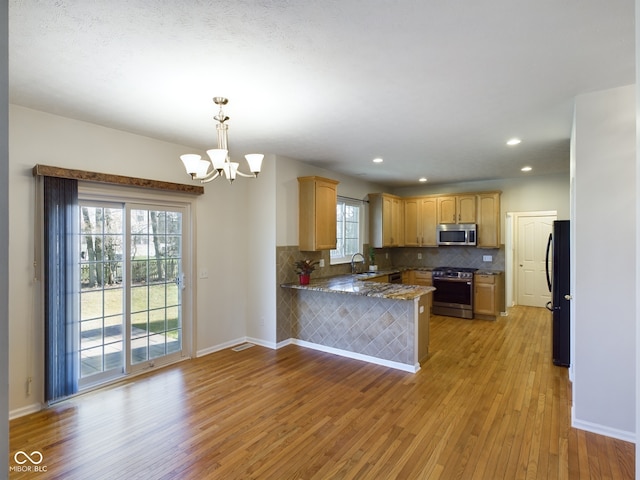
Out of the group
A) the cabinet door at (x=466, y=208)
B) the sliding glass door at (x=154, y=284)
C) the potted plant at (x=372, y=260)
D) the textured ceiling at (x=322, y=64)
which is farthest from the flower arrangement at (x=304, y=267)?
the cabinet door at (x=466, y=208)

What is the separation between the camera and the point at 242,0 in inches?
63.9

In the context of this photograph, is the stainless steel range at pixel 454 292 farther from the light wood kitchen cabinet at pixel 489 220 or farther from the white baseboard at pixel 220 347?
the white baseboard at pixel 220 347

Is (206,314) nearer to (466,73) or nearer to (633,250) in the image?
(466,73)

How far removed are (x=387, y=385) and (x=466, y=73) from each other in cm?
293

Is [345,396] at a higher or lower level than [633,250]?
lower

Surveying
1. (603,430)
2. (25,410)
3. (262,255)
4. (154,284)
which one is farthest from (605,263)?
(25,410)

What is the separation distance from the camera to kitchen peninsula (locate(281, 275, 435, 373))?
3.95 m

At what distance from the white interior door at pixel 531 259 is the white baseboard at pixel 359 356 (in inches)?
189

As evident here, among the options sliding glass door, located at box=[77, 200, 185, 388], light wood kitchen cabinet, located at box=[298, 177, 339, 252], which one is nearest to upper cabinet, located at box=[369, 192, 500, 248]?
light wood kitchen cabinet, located at box=[298, 177, 339, 252]

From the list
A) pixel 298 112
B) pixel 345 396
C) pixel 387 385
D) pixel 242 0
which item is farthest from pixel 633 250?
pixel 242 0

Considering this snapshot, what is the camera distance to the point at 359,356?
433 centimetres

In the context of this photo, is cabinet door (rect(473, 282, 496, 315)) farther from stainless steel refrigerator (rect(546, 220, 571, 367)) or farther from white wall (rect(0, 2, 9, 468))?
white wall (rect(0, 2, 9, 468))

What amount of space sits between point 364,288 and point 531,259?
4.94 meters

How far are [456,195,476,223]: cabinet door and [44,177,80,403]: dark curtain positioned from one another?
6187 millimetres
